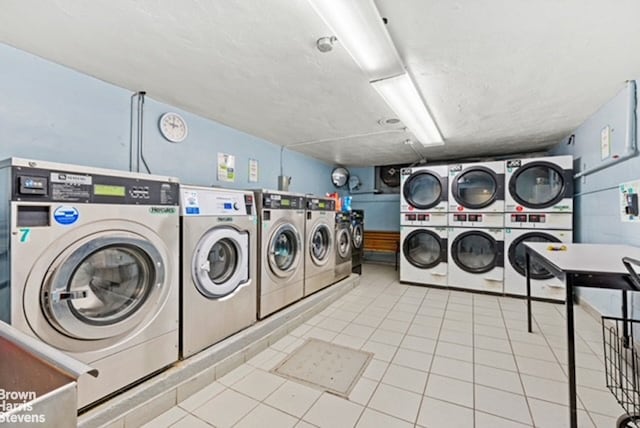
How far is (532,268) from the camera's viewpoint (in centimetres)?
366

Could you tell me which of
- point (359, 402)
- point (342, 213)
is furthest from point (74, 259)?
point (342, 213)

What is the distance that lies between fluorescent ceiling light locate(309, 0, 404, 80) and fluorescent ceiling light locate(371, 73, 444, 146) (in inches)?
7.1

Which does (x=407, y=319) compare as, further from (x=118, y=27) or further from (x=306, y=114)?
(x=118, y=27)

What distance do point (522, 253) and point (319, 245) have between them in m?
2.79

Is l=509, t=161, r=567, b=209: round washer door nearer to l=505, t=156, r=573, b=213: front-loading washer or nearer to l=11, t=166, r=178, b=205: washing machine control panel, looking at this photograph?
l=505, t=156, r=573, b=213: front-loading washer

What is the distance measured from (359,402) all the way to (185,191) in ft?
5.98

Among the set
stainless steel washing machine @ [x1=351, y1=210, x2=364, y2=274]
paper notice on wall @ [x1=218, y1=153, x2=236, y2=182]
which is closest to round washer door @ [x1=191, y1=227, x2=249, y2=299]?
paper notice on wall @ [x1=218, y1=153, x2=236, y2=182]

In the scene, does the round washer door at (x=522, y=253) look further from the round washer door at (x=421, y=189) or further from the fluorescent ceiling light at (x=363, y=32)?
the fluorescent ceiling light at (x=363, y=32)

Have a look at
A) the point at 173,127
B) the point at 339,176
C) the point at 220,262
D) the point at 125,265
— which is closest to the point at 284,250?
the point at 220,262

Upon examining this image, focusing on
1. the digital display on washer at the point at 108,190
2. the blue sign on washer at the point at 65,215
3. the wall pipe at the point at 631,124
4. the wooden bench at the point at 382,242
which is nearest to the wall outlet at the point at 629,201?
the wall pipe at the point at 631,124

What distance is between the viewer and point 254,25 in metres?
1.56

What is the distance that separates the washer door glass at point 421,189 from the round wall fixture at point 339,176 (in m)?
1.76

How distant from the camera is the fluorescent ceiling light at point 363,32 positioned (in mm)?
1193

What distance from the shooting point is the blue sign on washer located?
130 centimetres
